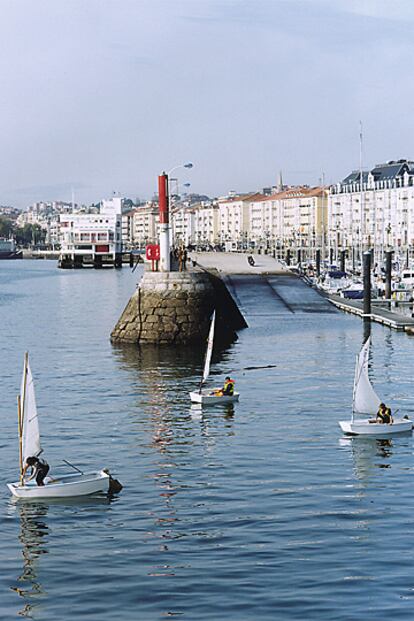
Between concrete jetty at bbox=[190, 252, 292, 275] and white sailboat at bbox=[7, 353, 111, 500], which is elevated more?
concrete jetty at bbox=[190, 252, 292, 275]

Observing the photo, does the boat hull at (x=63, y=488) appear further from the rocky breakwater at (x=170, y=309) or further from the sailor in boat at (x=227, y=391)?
the rocky breakwater at (x=170, y=309)

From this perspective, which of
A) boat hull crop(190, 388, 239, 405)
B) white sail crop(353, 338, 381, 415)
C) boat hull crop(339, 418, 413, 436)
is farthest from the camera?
boat hull crop(190, 388, 239, 405)

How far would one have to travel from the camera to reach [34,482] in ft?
107

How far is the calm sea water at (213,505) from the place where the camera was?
24.5m

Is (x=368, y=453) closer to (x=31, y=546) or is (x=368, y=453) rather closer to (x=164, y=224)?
(x=31, y=546)

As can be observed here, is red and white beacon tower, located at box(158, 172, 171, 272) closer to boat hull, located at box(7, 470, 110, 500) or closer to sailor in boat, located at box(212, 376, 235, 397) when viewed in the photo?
sailor in boat, located at box(212, 376, 235, 397)

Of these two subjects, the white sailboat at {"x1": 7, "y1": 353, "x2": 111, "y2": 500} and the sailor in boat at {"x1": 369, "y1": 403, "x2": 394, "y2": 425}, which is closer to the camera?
the white sailboat at {"x1": 7, "y1": 353, "x2": 111, "y2": 500}

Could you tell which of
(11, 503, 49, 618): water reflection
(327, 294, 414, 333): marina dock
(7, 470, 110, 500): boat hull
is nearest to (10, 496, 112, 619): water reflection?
(11, 503, 49, 618): water reflection

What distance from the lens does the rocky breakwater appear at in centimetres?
6812

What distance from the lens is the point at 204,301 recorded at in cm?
6919

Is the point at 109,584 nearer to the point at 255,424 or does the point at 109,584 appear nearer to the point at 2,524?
the point at 2,524

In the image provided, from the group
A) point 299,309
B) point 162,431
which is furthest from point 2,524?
point 299,309

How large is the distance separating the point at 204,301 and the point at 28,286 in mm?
117500

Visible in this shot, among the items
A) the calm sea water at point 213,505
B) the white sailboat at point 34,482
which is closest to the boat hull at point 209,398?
the calm sea water at point 213,505
